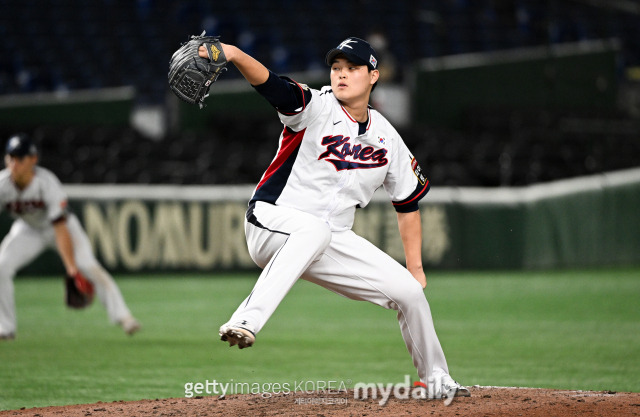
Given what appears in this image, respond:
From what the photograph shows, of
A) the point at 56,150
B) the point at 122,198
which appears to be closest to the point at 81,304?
the point at 122,198

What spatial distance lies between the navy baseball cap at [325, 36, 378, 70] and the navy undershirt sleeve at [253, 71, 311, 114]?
300mm

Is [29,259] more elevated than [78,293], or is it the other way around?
[29,259]

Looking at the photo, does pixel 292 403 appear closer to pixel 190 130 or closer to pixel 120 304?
pixel 120 304

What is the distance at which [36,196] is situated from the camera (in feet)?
27.5

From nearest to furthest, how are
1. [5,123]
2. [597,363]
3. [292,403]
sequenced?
[292,403] → [597,363] → [5,123]

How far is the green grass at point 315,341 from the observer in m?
6.09

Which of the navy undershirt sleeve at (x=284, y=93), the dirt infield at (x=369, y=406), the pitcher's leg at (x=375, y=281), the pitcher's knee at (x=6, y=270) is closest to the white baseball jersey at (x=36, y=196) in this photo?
the pitcher's knee at (x=6, y=270)

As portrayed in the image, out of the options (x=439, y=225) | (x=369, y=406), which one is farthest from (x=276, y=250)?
(x=439, y=225)

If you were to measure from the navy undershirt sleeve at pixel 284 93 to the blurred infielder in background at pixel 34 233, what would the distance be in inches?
168

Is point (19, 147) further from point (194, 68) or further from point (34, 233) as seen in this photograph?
point (194, 68)

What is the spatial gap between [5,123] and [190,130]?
11.9 ft

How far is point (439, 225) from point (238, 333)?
11025 mm

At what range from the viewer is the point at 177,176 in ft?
48.1

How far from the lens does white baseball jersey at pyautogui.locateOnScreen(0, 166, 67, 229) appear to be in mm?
8320
